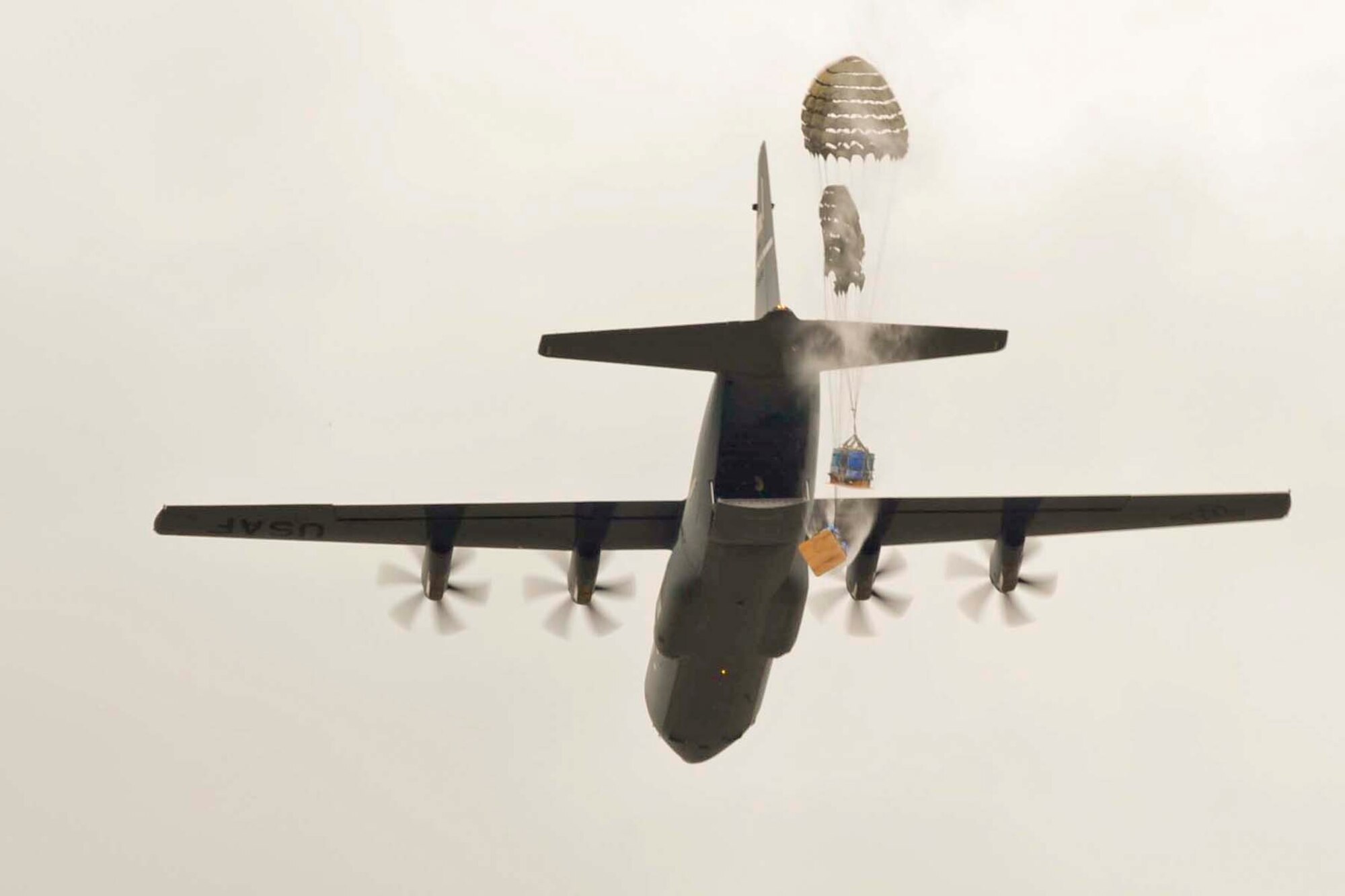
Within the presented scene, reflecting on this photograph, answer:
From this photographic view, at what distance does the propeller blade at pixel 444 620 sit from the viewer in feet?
146

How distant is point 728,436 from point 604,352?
132 inches

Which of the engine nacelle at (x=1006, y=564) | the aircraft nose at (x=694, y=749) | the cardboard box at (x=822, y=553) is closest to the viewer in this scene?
the cardboard box at (x=822, y=553)

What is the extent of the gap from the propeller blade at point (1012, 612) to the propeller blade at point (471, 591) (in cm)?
1084

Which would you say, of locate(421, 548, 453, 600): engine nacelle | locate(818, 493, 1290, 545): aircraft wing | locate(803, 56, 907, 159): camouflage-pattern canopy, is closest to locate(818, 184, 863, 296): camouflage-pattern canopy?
locate(803, 56, 907, 159): camouflage-pattern canopy

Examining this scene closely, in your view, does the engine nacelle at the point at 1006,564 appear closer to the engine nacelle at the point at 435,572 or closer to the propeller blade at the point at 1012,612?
the propeller blade at the point at 1012,612

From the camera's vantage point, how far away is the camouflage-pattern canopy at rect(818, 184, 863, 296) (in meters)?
41.2

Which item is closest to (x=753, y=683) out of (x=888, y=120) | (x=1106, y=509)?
(x=1106, y=509)

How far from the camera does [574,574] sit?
4481cm

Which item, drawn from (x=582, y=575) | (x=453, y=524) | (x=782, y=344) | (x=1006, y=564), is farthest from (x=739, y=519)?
(x=1006, y=564)

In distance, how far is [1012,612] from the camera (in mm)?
45812

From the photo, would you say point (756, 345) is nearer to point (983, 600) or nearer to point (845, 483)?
point (845, 483)

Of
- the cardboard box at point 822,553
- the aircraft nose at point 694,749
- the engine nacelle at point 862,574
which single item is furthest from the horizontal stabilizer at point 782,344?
the aircraft nose at point 694,749

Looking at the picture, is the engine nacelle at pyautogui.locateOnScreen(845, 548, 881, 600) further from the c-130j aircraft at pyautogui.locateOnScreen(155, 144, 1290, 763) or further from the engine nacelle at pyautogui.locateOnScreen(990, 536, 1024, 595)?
the engine nacelle at pyautogui.locateOnScreen(990, 536, 1024, 595)

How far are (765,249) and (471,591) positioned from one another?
9210 mm
